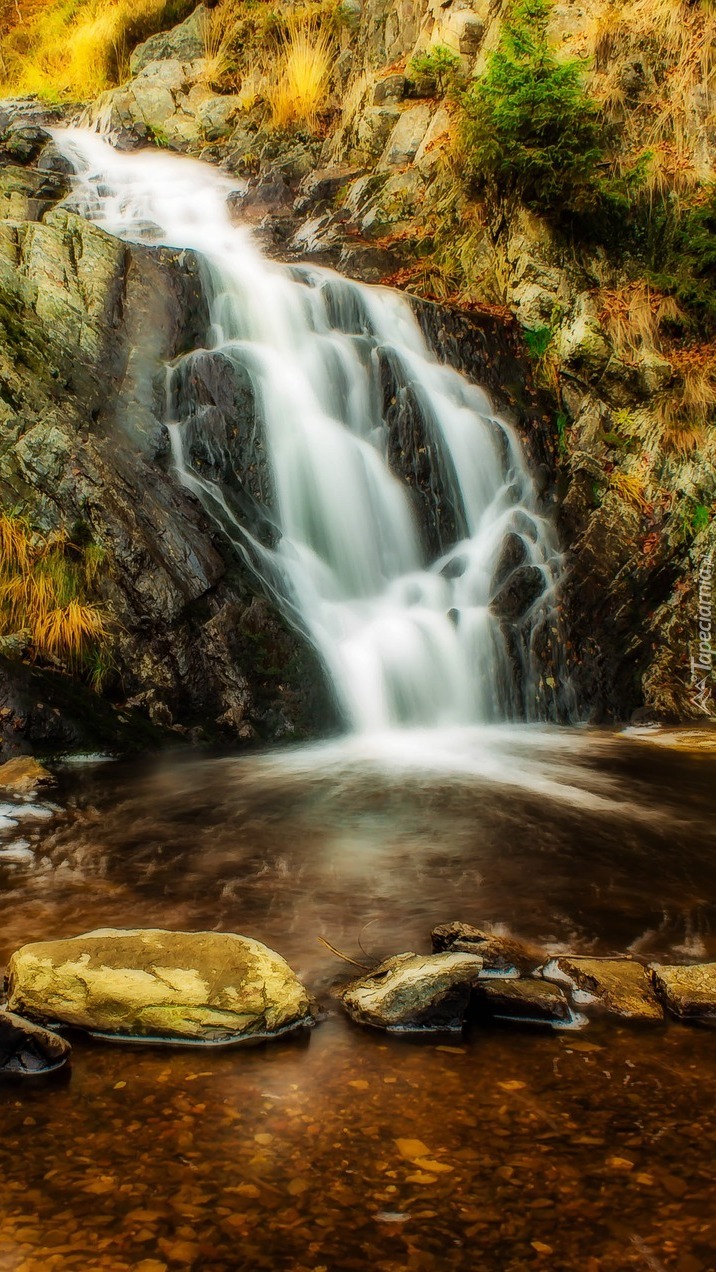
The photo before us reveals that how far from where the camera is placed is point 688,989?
286 cm

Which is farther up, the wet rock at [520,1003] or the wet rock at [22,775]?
the wet rock at [22,775]

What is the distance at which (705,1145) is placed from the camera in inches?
84.7

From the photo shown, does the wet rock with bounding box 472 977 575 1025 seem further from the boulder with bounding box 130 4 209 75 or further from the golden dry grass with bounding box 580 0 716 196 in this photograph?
the boulder with bounding box 130 4 209 75

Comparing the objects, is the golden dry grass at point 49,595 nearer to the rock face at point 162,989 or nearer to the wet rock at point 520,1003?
the rock face at point 162,989

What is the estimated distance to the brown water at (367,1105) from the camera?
1.86m

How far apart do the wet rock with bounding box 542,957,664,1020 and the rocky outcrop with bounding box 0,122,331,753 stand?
14.3ft

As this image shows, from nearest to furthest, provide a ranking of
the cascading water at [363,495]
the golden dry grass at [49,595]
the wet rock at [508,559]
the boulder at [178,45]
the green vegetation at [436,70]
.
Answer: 1. the golden dry grass at [49,595]
2. the cascading water at [363,495]
3. the wet rock at [508,559]
4. the green vegetation at [436,70]
5. the boulder at [178,45]

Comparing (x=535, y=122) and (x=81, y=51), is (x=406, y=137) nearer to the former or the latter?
(x=535, y=122)

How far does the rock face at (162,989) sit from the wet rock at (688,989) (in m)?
1.19

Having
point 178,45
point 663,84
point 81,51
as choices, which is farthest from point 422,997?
point 81,51

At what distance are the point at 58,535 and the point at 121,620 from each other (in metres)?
0.87

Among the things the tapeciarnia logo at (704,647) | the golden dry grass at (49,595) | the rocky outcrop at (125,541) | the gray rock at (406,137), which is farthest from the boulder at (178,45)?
the tapeciarnia logo at (704,647)

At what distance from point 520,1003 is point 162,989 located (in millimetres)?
1155

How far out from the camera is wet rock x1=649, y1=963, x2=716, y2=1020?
9.19 feet
